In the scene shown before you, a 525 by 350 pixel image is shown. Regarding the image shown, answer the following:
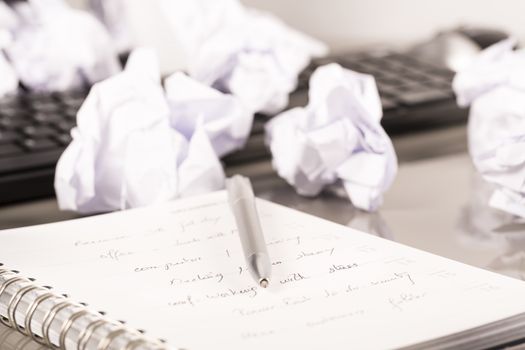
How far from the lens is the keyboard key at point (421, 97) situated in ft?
2.28

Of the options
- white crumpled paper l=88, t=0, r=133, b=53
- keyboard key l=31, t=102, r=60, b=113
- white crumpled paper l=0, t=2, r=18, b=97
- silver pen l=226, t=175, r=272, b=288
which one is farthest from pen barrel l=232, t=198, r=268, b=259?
white crumpled paper l=88, t=0, r=133, b=53

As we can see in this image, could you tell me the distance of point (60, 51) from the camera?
0.85 m

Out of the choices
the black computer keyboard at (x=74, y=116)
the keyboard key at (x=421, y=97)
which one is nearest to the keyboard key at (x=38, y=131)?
the black computer keyboard at (x=74, y=116)

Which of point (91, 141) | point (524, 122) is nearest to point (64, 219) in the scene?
point (91, 141)

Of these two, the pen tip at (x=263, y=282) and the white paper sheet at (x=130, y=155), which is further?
the white paper sheet at (x=130, y=155)

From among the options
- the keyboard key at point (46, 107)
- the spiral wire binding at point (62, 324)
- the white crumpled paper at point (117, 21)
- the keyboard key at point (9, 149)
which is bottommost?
the white crumpled paper at point (117, 21)

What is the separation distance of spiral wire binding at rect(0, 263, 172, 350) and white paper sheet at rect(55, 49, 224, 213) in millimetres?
130

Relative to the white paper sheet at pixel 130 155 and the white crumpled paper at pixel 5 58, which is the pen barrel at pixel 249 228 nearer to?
the white paper sheet at pixel 130 155

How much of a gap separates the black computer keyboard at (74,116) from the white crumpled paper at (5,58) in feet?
0.05

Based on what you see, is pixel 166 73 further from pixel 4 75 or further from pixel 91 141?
pixel 91 141

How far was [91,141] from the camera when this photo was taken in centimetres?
56

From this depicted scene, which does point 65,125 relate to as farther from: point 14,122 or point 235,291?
point 235,291

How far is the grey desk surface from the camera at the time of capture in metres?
0.49

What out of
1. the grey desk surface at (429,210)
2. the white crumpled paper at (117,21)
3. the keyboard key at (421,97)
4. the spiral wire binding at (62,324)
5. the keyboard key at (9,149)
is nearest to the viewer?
the spiral wire binding at (62,324)
